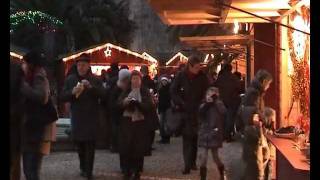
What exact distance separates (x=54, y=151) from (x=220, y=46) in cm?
569

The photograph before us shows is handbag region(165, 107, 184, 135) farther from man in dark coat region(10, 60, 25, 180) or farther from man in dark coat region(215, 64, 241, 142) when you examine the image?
man in dark coat region(215, 64, 241, 142)

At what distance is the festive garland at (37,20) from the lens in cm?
3108

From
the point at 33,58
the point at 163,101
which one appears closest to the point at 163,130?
the point at 163,101

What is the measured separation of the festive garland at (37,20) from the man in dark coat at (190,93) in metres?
22.9

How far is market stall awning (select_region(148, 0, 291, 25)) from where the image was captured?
281 inches

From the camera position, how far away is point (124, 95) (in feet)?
27.3

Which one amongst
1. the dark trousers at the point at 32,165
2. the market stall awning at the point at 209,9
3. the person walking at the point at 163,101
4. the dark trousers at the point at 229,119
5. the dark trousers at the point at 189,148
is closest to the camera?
the dark trousers at the point at 32,165

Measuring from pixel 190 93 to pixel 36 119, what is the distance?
9.13 feet

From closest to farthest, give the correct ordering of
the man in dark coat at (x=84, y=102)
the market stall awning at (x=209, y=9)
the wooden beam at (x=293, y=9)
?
the wooden beam at (x=293, y=9), the market stall awning at (x=209, y=9), the man in dark coat at (x=84, y=102)

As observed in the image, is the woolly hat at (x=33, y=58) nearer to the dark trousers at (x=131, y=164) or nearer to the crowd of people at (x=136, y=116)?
the crowd of people at (x=136, y=116)

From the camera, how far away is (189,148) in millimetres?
9008

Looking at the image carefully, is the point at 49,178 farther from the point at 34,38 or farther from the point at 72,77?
the point at 34,38

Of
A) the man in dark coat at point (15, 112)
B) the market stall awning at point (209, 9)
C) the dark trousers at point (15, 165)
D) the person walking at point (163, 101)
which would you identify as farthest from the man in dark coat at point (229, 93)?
the man in dark coat at point (15, 112)

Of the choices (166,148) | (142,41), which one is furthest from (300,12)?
(142,41)
